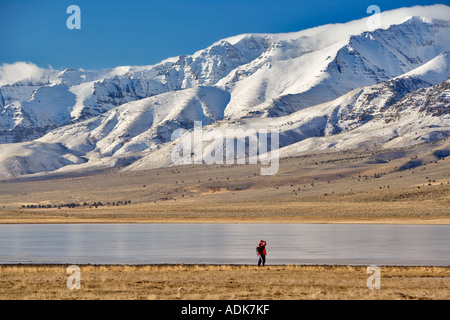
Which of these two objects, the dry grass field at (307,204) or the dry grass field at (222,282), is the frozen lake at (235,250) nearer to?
the dry grass field at (222,282)

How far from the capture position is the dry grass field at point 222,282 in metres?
27.2

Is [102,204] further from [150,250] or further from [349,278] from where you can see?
[349,278]

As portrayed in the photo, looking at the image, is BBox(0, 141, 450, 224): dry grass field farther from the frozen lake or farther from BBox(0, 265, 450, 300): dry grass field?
BBox(0, 265, 450, 300): dry grass field

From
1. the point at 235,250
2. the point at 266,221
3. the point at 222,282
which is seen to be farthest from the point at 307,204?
the point at 222,282

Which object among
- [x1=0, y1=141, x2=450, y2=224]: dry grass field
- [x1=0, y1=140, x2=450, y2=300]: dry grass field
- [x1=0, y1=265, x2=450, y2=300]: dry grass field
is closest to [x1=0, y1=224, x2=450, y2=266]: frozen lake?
[x1=0, y1=265, x2=450, y2=300]: dry grass field

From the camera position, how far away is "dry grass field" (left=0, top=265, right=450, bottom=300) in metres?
27.2

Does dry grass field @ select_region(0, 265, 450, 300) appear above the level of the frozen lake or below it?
below

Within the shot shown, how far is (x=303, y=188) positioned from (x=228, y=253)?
131m

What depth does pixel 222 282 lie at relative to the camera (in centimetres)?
3194

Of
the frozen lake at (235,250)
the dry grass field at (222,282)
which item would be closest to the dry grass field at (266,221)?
the dry grass field at (222,282)

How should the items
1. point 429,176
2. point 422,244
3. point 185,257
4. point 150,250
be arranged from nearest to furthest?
1. point 185,257
2. point 150,250
3. point 422,244
4. point 429,176

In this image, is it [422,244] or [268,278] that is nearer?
[268,278]

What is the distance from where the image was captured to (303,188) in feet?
593

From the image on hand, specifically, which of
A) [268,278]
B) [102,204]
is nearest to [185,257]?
[268,278]
